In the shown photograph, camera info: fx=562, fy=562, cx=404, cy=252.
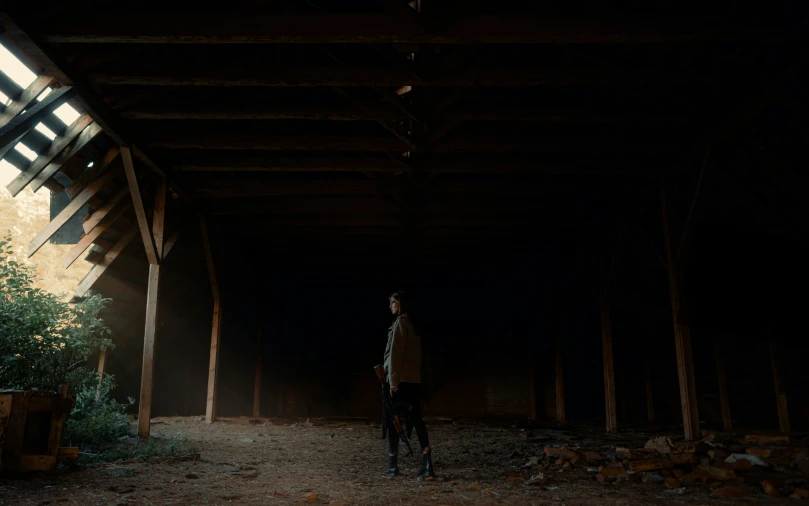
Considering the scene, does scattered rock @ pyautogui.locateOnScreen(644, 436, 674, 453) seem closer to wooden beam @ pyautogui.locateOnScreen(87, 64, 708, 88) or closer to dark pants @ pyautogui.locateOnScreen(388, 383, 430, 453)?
dark pants @ pyautogui.locateOnScreen(388, 383, 430, 453)

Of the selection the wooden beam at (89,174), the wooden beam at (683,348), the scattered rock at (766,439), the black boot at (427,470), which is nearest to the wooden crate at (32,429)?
the black boot at (427,470)

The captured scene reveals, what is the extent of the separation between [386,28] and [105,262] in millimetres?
7918

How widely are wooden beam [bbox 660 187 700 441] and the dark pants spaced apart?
4336 mm

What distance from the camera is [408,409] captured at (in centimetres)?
546

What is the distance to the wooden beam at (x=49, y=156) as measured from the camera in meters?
6.79

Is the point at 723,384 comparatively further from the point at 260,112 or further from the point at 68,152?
the point at 68,152

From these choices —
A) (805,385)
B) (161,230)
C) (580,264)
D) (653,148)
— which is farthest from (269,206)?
(805,385)

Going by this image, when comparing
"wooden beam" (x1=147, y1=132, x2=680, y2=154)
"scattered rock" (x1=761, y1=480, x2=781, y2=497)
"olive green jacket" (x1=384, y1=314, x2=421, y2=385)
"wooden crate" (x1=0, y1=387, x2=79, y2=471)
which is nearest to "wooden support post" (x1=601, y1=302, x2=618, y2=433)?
"wooden beam" (x1=147, y1=132, x2=680, y2=154)

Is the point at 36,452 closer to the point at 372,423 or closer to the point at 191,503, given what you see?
the point at 191,503

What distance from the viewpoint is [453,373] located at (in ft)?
51.3

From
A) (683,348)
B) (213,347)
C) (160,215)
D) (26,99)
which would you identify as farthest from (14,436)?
(683,348)

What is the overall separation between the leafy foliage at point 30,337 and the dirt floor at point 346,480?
1815 mm

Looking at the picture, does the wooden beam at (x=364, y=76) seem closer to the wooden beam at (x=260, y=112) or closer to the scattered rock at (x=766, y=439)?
the wooden beam at (x=260, y=112)

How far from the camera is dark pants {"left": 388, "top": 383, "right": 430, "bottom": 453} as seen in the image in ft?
17.7
